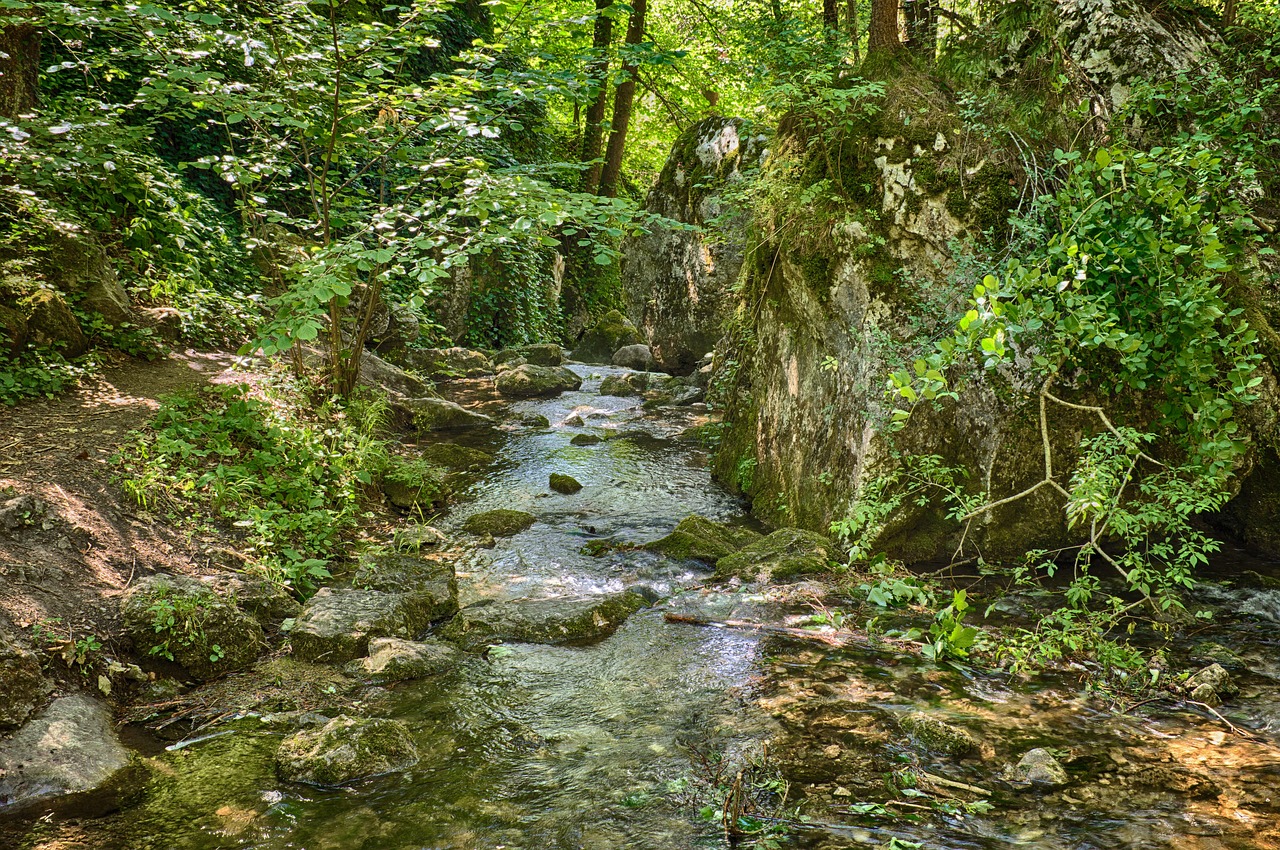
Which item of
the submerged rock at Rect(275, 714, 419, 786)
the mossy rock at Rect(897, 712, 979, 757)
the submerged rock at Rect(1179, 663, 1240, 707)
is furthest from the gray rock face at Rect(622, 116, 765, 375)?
the submerged rock at Rect(275, 714, 419, 786)

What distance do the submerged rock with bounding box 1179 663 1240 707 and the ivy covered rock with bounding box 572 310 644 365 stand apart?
53.8 feet

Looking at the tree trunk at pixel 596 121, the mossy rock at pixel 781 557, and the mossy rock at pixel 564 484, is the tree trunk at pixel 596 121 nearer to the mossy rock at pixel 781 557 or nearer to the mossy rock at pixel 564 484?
the mossy rock at pixel 564 484

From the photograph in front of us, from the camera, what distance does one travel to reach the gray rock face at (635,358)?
18.2 meters

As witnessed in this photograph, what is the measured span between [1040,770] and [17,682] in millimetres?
5146

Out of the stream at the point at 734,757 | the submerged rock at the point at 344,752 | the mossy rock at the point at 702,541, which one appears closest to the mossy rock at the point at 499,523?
the mossy rock at the point at 702,541

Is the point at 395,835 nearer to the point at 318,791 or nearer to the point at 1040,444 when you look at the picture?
the point at 318,791

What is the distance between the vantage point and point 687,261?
16.0 meters

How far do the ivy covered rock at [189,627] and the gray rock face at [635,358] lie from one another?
13734mm

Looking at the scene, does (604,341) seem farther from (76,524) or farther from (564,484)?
(76,524)

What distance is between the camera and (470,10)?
1802cm

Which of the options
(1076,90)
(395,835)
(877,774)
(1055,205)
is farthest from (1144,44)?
(395,835)

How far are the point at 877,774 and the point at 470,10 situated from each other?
1968cm

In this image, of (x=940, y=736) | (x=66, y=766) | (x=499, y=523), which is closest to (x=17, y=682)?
(x=66, y=766)

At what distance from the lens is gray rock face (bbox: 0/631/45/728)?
3.54 metres
